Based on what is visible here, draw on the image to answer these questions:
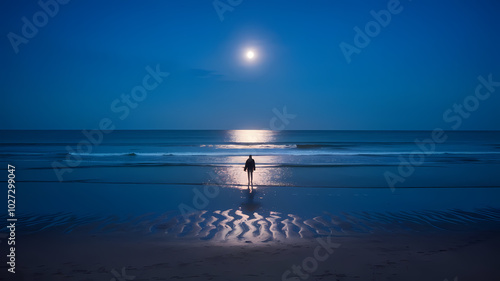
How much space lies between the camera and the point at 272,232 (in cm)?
743

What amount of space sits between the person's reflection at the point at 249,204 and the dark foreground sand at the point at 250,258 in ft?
9.43

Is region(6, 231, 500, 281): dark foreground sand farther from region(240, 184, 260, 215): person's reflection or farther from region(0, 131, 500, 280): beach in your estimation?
region(240, 184, 260, 215): person's reflection

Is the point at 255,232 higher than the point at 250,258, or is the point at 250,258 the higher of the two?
the point at 255,232

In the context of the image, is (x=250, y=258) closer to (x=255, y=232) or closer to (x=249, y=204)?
(x=255, y=232)

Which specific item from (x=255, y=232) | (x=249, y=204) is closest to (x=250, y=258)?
(x=255, y=232)

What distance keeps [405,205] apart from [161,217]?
781cm

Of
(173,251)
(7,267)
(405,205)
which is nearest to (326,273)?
(173,251)

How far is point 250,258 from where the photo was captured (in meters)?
5.91

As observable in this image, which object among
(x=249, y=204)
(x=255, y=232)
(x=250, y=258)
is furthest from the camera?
(x=249, y=204)

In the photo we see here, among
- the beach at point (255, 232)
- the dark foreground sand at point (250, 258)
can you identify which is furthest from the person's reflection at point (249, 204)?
the dark foreground sand at point (250, 258)

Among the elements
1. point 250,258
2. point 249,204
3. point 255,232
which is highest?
point 249,204

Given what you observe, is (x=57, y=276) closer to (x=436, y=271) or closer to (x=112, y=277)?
(x=112, y=277)

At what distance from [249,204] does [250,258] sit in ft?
14.8

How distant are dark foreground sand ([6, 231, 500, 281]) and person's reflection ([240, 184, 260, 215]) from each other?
9.43 ft
